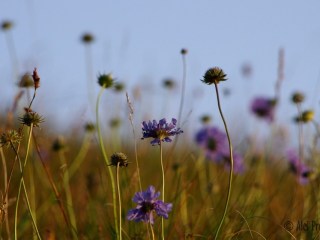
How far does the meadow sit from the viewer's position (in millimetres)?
1455

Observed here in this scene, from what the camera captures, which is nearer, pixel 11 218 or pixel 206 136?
pixel 11 218

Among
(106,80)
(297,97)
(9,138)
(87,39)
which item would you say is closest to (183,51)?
(106,80)

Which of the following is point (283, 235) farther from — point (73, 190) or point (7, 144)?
point (73, 190)

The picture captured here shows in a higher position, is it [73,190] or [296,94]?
[296,94]

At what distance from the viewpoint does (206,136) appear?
126 inches

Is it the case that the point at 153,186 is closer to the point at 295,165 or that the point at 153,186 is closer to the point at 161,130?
the point at 161,130

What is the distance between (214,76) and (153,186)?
79 centimetres

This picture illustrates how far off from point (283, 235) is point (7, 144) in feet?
4.44

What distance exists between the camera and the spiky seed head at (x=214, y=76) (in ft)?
4.76

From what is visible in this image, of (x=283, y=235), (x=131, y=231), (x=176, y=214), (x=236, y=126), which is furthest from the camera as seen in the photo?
(x=236, y=126)

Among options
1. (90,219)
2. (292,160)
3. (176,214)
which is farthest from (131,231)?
(292,160)

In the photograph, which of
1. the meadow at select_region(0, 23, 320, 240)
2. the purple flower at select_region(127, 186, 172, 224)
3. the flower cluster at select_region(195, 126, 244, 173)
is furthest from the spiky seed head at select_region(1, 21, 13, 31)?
the purple flower at select_region(127, 186, 172, 224)

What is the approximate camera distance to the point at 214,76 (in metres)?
1.45

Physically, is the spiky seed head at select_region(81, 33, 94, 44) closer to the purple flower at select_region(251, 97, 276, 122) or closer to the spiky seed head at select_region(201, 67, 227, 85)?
the purple flower at select_region(251, 97, 276, 122)
